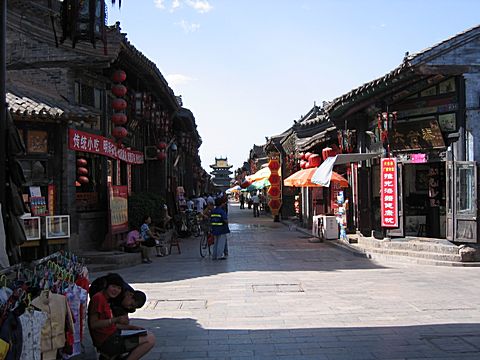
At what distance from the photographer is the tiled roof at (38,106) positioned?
1038cm

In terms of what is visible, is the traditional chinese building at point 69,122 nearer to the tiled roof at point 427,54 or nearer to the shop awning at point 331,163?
the shop awning at point 331,163

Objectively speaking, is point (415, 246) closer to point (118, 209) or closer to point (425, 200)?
point (425, 200)

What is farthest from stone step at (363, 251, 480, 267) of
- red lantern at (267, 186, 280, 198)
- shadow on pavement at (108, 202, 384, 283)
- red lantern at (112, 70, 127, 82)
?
red lantern at (267, 186, 280, 198)

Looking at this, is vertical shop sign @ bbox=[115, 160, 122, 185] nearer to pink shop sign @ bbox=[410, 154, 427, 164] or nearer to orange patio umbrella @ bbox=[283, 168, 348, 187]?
orange patio umbrella @ bbox=[283, 168, 348, 187]

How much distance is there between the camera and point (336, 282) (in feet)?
32.5

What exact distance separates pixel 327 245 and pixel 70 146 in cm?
853

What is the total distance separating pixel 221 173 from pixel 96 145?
66.8 metres

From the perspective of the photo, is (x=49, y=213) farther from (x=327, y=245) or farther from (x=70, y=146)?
(x=327, y=245)

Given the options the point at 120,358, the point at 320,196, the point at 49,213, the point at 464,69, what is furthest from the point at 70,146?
the point at 320,196

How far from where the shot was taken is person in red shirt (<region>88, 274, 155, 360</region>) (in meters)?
4.79

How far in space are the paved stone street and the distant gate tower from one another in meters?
66.2


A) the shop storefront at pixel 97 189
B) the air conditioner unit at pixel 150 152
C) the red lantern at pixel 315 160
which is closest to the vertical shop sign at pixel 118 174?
the shop storefront at pixel 97 189

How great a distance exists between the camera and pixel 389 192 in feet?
44.1

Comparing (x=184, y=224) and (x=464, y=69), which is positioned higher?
(x=464, y=69)
